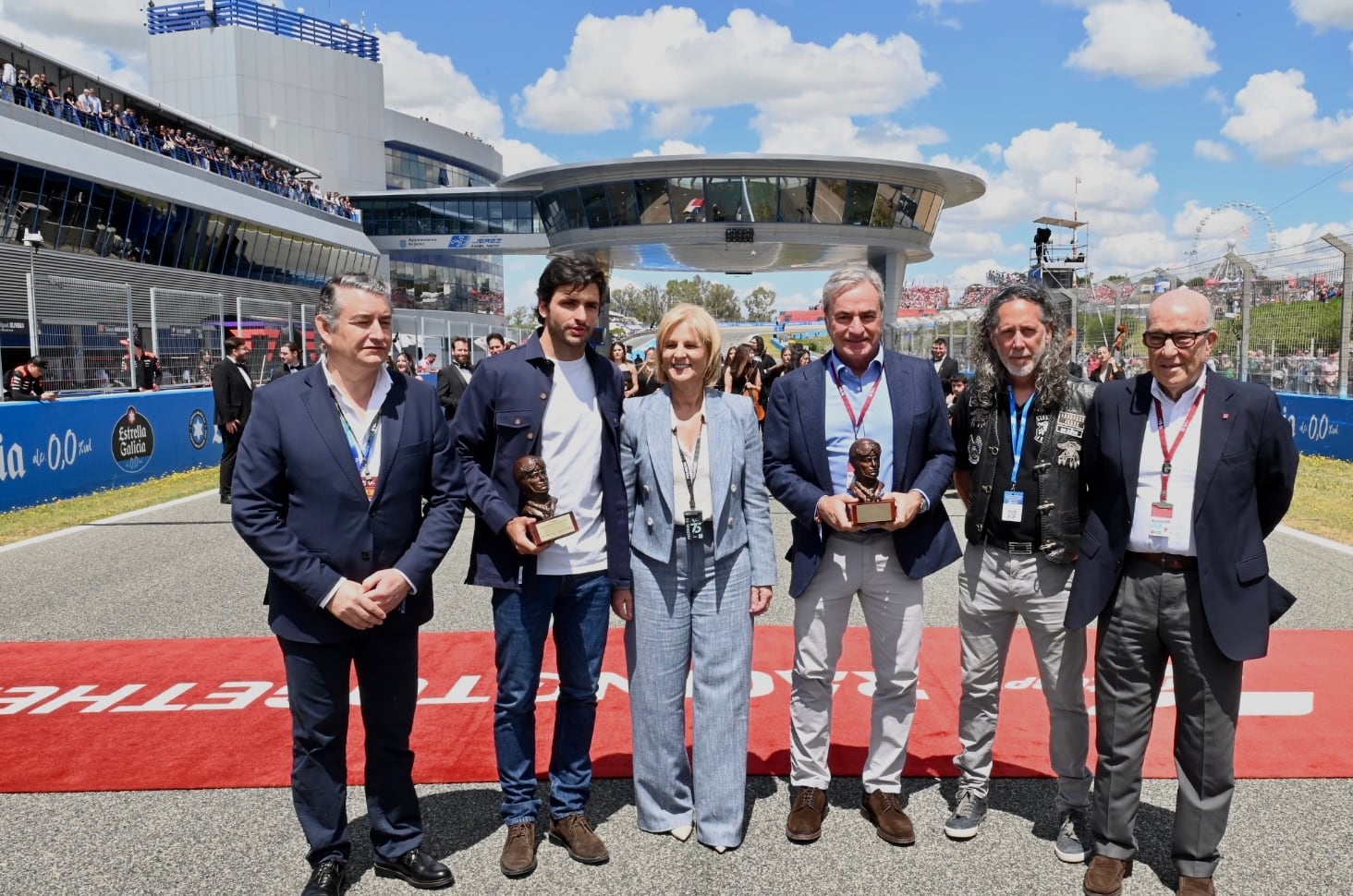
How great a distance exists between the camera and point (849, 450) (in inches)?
132

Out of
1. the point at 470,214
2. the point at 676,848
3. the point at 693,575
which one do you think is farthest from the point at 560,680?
the point at 470,214

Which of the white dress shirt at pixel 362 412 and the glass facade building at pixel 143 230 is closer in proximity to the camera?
the white dress shirt at pixel 362 412

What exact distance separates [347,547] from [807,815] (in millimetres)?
1833

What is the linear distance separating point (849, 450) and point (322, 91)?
7384 cm

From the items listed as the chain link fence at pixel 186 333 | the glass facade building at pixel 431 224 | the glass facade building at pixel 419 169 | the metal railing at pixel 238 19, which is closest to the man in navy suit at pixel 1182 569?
the chain link fence at pixel 186 333

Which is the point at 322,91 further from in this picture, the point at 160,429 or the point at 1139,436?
the point at 1139,436

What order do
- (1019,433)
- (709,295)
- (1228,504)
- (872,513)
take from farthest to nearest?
(709,295) → (1019,433) → (872,513) → (1228,504)

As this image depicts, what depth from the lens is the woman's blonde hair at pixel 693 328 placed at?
323 centimetres

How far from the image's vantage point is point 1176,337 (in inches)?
116

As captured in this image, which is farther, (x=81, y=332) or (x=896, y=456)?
(x=81, y=332)

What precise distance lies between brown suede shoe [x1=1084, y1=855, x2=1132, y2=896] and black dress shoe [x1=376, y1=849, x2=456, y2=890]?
201 centimetres

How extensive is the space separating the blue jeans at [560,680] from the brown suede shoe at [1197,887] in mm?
1932

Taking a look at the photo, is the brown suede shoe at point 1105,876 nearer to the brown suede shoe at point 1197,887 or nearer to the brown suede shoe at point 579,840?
the brown suede shoe at point 1197,887

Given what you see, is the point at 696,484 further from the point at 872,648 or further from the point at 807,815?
the point at 807,815
